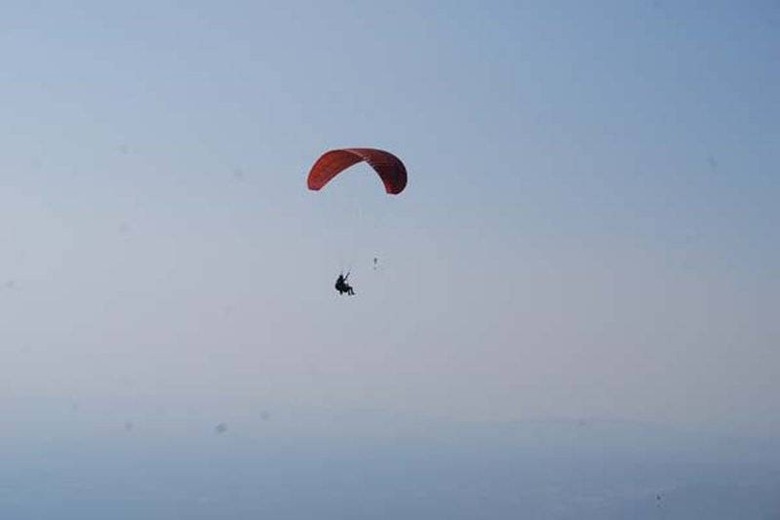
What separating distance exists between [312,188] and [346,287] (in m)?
3.58

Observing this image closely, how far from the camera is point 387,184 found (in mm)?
29938

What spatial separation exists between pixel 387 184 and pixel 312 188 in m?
2.47

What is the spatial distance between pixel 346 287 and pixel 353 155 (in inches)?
186

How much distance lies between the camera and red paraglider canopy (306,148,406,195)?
28.9 m

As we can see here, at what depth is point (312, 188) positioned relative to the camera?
1192 inches

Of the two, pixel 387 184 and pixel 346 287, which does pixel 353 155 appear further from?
pixel 346 287

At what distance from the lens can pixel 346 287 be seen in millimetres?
31281

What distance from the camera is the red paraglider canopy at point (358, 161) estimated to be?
28.9m

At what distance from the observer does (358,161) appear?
29531 mm

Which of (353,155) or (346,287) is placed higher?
(353,155)

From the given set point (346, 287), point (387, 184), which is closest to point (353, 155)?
point (387, 184)

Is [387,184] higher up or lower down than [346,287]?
higher up

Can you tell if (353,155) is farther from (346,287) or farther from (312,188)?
(346,287)

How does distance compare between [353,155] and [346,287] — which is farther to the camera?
[346,287]
